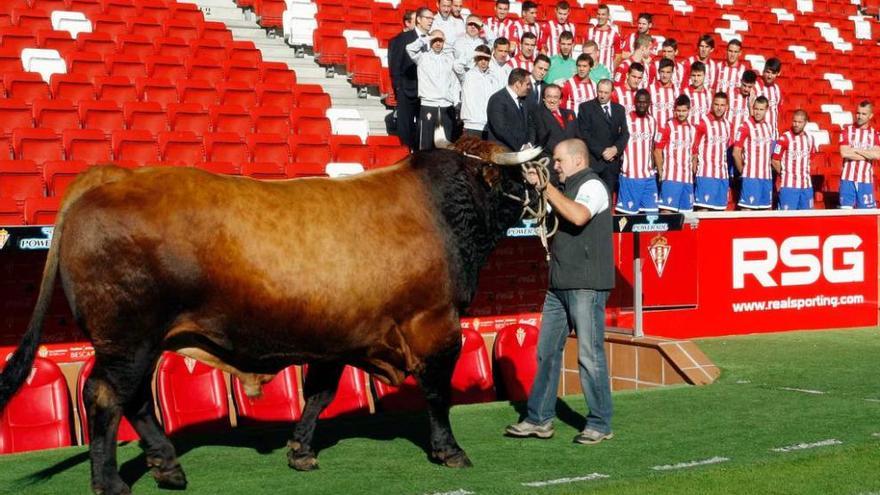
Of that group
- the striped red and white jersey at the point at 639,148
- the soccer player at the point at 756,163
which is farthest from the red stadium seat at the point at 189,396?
the soccer player at the point at 756,163

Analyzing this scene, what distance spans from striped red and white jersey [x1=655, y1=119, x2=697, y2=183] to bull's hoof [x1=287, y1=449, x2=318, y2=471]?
25.9 ft

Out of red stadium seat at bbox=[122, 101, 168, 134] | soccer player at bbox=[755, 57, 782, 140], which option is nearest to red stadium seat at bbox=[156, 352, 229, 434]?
red stadium seat at bbox=[122, 101, 168, 134]

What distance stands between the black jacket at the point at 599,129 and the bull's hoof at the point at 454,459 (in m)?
5.92

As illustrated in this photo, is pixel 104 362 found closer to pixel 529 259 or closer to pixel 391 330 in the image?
pixel 391 330

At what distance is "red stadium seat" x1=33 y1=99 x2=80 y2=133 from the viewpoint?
39.7 ft

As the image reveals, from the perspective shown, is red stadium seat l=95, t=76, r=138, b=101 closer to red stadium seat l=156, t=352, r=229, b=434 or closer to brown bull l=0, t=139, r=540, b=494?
red stadium seat l=156, t=352, r=229, b=434

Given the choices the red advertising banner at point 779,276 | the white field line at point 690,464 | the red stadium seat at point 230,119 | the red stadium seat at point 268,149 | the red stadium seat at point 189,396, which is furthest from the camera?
the red stadium seat at point 230,119

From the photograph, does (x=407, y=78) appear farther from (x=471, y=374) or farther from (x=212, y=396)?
(x=212, y=396)

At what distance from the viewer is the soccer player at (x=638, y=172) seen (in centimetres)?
1318

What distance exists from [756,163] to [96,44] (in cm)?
792

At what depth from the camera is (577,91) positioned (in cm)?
1382

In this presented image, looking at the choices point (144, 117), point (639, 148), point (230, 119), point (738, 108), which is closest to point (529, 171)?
point (639, 148)

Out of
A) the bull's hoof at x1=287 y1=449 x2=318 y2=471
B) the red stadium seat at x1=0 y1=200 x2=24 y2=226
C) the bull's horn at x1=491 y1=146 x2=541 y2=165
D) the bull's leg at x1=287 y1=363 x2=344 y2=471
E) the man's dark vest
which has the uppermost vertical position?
the bull's horn at x1=491 y1=146 x2=541 y2=165

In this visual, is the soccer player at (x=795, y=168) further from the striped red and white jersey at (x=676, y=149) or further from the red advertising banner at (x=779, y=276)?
the striped red and white jersey at (x=676, y=149)
